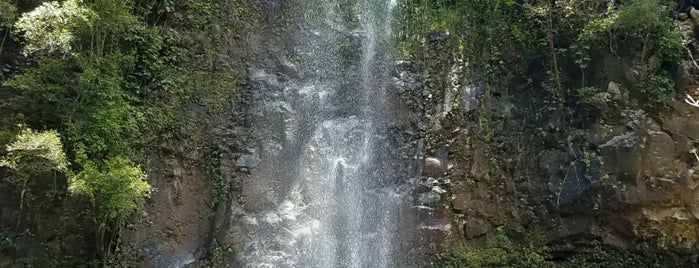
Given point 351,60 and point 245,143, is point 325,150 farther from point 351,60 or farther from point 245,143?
point 351,60

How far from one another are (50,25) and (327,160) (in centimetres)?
572

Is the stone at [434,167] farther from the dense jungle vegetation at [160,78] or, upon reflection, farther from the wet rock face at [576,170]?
the dense jungle vegetation at [160,78]

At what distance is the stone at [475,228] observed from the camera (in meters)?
10.3

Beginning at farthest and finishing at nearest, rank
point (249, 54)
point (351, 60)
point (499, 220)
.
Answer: point (351, 60) < point (249, 54) < point (499, 220)

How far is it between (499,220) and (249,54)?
6.72 metres

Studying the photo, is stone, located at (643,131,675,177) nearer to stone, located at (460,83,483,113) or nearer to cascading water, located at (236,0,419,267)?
stone, located at (460,83,483,113)

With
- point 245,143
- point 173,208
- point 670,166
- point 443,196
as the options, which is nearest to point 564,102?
point 670,166

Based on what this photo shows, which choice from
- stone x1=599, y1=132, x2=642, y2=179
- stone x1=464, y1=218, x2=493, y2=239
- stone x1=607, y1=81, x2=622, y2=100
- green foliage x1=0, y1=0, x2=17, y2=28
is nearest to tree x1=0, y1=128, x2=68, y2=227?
green foliage x1=0, y1=0, x2=17, y2=28

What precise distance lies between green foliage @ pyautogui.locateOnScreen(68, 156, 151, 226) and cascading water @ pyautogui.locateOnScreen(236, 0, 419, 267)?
7.81 ft

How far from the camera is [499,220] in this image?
1045 cm

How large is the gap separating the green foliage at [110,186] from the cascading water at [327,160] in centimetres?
238

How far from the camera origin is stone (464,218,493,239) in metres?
10.3

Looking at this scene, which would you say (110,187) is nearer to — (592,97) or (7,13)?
(7,13)

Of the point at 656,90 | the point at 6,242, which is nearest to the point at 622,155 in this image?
the point at 656,90
